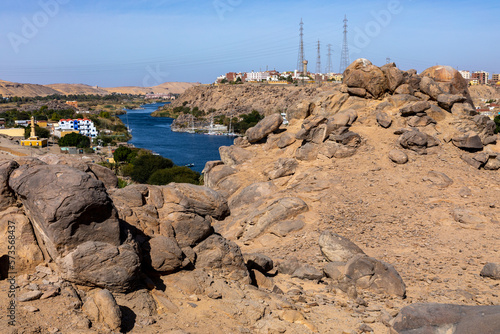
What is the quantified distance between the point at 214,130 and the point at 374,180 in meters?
125

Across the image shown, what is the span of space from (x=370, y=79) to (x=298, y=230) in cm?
1093

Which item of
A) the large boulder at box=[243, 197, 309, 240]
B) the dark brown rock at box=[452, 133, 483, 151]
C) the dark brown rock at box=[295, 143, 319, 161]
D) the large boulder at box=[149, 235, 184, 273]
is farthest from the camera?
the dark brown rock at box=[295, 143, 319, 161]

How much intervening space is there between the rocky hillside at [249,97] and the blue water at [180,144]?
899 inches

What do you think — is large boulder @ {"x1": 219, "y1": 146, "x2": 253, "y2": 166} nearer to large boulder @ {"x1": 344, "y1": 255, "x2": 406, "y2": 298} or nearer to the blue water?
large boulder @ {"x1": 344, "y1": 255, "x2": 406, "y2": 298}

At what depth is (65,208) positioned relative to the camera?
8000 millimetres

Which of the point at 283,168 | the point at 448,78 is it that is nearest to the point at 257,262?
the point at 283,168

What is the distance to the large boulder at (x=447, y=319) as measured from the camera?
6.40 meters

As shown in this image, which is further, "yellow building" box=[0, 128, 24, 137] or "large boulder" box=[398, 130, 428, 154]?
"yellow building" box=[0, 128, 24, 137]

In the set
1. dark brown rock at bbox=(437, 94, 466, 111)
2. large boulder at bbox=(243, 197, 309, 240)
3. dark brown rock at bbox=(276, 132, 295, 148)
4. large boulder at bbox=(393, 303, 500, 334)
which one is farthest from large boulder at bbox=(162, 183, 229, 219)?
dark brown rock at bbox=(437, 94, 466, 111)

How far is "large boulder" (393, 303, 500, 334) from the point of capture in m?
6.40

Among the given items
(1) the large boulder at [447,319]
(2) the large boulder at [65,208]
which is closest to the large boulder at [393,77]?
(1) the large boulder at [447,319]

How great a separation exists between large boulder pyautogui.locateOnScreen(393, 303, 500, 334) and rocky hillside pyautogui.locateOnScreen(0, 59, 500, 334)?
25 millimetres

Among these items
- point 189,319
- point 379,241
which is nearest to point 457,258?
point 379,241

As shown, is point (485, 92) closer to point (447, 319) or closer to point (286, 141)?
point (286, 141)
